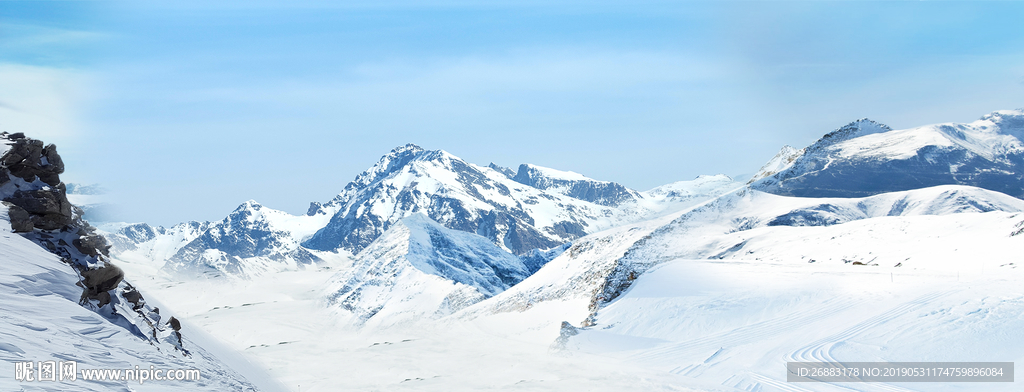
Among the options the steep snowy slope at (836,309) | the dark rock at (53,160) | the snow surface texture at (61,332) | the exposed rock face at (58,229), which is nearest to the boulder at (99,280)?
the exposed rock face at (58,229)

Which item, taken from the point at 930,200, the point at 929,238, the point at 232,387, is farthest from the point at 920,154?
the point at 232,387

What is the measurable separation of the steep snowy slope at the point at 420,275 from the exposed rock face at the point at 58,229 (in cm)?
9773

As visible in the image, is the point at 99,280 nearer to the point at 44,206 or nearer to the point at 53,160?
the point at 44,206

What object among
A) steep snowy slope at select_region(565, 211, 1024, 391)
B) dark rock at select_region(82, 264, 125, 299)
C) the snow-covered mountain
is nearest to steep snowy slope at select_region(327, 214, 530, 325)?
steep snowy slope at select_region(565, 211, 1024, 391)

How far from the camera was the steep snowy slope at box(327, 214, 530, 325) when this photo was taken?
13688 centimetres

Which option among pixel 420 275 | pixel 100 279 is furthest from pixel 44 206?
pixel 420 275

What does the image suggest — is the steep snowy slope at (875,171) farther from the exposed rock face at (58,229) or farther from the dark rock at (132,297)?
the exposed rock face at (58,229)

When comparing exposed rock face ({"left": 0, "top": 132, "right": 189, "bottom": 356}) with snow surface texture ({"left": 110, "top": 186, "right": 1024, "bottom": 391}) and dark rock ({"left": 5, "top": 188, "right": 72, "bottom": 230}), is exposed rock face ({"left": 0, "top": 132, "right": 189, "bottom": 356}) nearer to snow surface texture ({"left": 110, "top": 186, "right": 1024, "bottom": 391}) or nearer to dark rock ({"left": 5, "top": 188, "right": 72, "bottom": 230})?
dark rock ({"left": 5, "top": 188, "right": 72, "bottom": 230})

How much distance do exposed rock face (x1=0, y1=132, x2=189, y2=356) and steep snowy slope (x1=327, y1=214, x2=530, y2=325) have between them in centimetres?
9773

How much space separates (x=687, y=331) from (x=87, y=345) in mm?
43975

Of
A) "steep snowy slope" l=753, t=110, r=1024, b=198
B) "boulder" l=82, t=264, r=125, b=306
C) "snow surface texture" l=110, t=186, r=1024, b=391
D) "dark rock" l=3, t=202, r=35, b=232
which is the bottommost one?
"snow surface texture" l=110, t=186, r=1024, b=391

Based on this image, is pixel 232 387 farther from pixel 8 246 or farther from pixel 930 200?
pixel 930 200

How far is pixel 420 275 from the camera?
498 ft

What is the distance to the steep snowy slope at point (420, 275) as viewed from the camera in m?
137
